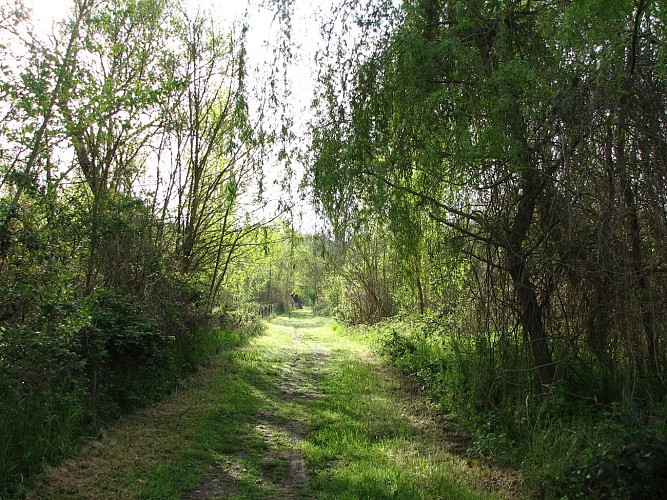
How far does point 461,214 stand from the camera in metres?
6.36

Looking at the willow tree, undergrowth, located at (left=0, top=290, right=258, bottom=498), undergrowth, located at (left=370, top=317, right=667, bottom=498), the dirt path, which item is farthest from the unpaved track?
the willow tree

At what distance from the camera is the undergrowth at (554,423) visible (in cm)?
368

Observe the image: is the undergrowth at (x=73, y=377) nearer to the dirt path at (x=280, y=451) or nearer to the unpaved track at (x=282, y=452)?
the dirt path at (x=280, y=451)

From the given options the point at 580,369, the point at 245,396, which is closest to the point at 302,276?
the point at 245,396

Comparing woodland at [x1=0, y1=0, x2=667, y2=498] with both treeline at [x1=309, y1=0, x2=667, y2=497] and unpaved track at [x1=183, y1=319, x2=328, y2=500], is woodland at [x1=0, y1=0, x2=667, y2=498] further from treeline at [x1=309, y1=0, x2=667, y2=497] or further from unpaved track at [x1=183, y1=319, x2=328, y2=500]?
unpaved track at [x1=183, y1=319, x2=328, y2=500]

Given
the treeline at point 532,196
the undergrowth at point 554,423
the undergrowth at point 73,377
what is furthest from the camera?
the undergrowth at point 73,377

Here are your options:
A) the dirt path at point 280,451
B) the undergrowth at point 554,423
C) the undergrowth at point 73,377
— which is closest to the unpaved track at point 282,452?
the dirt path at point 280,451

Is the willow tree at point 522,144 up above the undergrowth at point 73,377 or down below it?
above

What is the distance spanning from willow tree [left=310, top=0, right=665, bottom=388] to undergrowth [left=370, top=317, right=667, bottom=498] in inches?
15.7

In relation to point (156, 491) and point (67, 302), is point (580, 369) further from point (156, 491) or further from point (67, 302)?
point (67, 302)

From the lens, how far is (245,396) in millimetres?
8656

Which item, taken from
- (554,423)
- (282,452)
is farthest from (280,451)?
(554,423)

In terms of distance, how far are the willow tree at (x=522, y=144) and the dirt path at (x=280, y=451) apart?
1.95 metres

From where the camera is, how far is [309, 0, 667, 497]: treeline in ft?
15.0
